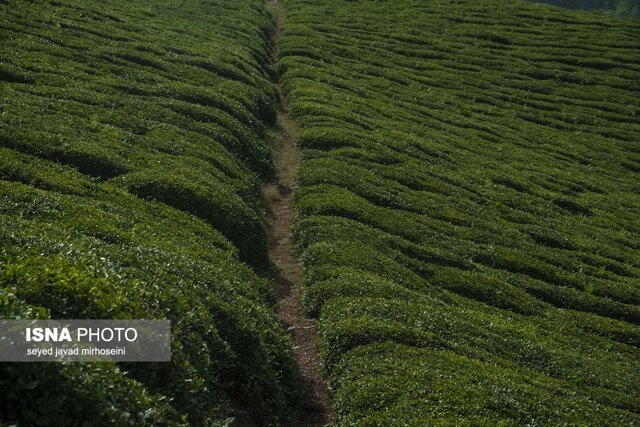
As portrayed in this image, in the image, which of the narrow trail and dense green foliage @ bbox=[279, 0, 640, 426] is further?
dense green foliage @ bbox=[279, 0, 640, 426]

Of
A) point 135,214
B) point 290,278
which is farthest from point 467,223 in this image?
point 135,214

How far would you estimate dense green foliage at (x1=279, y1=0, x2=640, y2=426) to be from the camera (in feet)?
66.0

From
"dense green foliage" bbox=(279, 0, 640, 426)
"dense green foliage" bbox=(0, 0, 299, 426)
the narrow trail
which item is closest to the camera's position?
"dense green foliage" bbox=(0, 0, 299, 426)

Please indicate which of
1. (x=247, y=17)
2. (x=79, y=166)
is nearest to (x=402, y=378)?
(x=79, y=166)

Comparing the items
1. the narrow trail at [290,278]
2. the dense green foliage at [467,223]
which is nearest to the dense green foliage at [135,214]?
the narrow trail at [290,278]

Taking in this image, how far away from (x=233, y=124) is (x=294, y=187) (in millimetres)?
6505

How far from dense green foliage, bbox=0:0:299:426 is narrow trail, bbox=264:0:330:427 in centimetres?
98

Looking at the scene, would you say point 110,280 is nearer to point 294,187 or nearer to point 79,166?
point 79,166

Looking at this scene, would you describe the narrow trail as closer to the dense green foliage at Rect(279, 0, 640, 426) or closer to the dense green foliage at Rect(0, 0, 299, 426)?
the dense green foliage at Rect(279, 0, 640, 426)

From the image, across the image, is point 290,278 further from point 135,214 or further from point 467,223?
point 467,223

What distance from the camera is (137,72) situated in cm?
4412

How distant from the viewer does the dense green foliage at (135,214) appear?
1212cm

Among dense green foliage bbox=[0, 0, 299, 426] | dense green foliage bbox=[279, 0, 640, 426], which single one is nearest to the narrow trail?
dense green foliage bbox=[279, 0, 640, 426]

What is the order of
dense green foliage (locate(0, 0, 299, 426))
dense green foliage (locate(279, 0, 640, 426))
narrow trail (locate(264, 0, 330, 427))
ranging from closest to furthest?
→ dense green foliage (locate(0, 0, 299, 426)) → narrow trail (locate(264, 0, 330, 427)) → dense green foliage (locate(279, 0, 640, 426))
